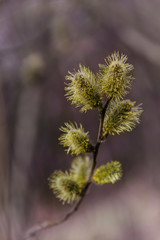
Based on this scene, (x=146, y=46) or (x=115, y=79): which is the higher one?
(x=146, y=46)

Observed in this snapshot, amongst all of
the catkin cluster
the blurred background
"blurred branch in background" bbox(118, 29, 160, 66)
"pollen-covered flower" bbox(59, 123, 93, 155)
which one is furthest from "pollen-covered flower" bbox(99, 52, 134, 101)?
the blurred background

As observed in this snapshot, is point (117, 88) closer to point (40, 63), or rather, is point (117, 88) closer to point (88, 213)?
point (40, 63)

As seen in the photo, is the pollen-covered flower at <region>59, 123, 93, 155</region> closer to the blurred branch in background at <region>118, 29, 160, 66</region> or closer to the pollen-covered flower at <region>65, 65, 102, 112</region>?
the pollen-covered flower at <region>65, 65, 102, 112</region>

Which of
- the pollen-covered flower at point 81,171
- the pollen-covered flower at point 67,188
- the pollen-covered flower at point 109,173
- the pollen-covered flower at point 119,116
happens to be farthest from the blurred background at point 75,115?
the pollen-covered flower at point 119,116

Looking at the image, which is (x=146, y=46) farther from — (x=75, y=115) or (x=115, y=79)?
(x=75, y=115)

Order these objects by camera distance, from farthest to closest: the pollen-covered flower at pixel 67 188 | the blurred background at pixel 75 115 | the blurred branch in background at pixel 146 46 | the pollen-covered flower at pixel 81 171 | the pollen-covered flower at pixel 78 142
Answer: the blurred background at pixel 75 115 < the blurred branch in background at pixel 146 46 < the pollen-covered flower at pixel 81 171 < the pollen-covered flower at pixel 67 188 < the pollen-covered flower at pixel 78 142

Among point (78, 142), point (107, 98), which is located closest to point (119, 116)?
point (107, 98)

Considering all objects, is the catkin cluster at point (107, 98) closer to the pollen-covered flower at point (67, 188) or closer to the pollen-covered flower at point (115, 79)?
the pollen-covered flower at point (115, 79)
